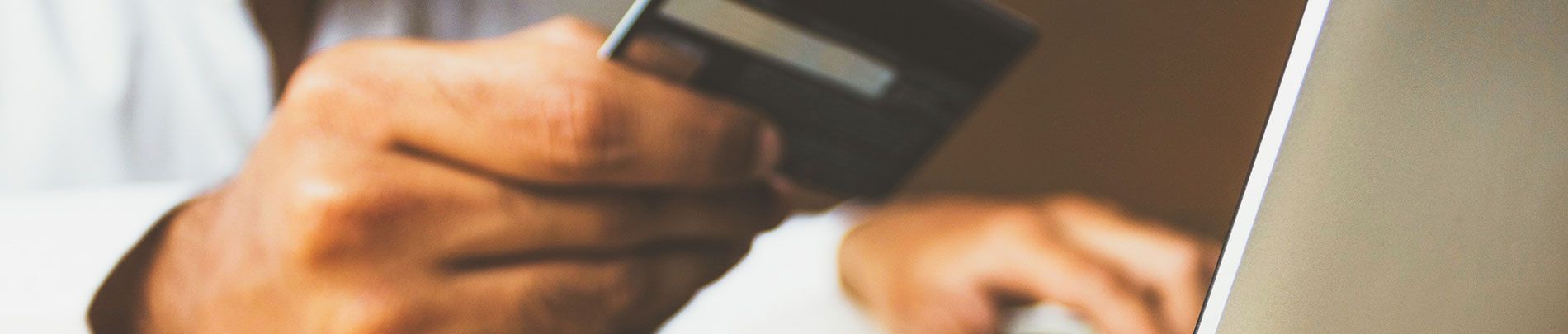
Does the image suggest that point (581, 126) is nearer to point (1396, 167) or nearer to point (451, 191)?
point (451, 191)

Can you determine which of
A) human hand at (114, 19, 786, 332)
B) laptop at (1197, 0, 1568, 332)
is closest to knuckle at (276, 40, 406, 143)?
human hand at (114, 19, 786, 332)

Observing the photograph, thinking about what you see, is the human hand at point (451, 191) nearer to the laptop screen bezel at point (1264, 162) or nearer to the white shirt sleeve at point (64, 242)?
the white shirt sleeve at point (64, 242)

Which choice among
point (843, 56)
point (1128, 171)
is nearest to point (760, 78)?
point (843, 56)

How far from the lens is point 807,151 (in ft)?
0.72

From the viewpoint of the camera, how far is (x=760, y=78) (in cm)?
20

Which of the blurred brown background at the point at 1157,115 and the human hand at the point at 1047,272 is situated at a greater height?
the blurred brown background at the point at 1157,115

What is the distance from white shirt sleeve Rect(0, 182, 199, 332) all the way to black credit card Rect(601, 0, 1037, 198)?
114mm

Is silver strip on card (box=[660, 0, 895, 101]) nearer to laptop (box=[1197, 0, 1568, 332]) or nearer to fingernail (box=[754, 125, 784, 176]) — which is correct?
fingernail (box=[754, 125, 784, 176])

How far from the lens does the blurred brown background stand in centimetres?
24

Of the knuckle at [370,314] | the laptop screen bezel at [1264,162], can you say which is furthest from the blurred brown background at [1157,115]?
the knuckle at [370,314]

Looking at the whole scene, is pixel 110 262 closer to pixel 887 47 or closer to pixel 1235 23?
pixel 887 47

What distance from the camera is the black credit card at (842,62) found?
0.64ft

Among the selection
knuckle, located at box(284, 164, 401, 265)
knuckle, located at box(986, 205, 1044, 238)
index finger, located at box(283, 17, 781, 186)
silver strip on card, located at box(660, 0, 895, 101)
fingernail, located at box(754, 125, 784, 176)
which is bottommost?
knuckle, located at box(986, 205, 1044, 238)

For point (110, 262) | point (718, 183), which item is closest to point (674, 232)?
point (718, 183)
